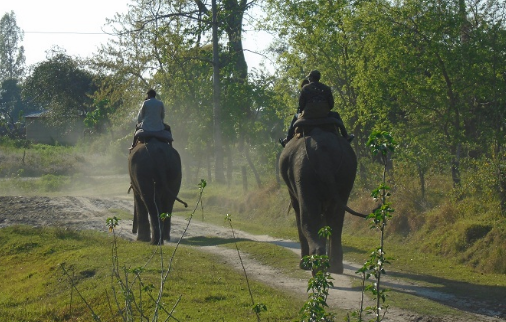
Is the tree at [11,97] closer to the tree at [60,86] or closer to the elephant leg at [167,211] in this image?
the tree at [60,86]

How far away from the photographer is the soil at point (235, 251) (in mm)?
10305

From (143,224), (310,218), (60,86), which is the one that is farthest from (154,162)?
(60,86)

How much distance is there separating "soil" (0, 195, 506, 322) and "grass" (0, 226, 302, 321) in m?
0.59

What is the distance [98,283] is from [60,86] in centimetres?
6625

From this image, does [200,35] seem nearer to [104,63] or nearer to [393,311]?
[104,63]

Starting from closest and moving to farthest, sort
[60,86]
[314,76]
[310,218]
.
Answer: [310,218] → [314,76] → [60,86]

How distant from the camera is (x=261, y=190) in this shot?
28781 millimetres

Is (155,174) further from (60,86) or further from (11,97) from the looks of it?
(11,97)

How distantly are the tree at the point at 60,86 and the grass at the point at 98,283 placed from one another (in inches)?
2317

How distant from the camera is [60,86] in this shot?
76.3 metres

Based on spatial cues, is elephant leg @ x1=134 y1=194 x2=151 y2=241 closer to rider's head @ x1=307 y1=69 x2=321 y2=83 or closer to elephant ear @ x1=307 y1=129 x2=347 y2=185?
rider's head @ x1=307 y1=69 x2=321 y2=83

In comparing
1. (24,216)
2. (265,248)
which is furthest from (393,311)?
(24,216)

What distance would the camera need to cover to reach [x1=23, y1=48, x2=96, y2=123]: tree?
3000 inches

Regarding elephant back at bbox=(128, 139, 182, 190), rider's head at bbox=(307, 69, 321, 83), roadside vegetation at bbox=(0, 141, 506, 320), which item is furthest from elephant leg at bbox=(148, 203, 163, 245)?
rider's head at bbox=(307, 69, 321, 83)
